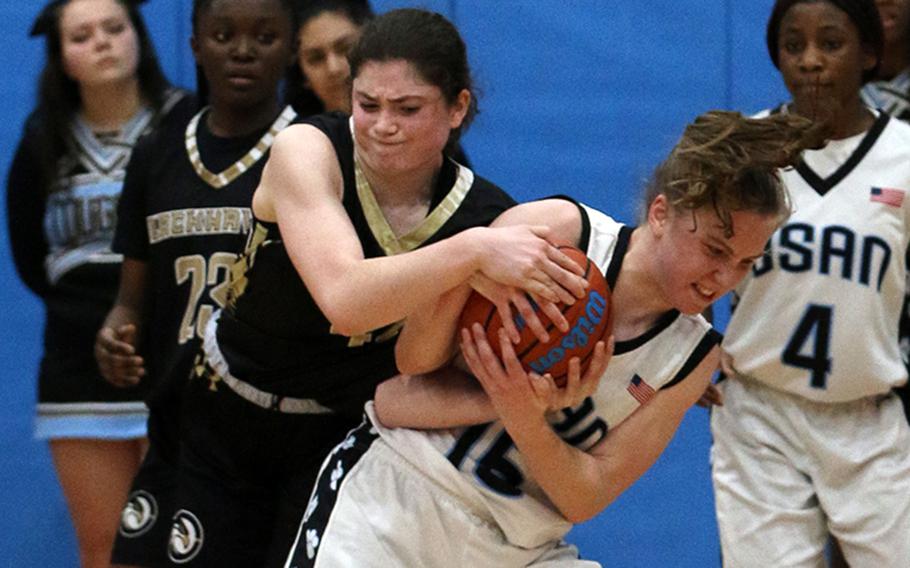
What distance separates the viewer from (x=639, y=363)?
319cm

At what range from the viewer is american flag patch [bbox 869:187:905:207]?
167 inches

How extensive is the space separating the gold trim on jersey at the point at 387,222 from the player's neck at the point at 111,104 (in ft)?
5.75

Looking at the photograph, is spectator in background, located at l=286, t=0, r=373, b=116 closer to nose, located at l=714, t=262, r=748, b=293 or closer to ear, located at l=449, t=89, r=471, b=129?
ear, located at l=449, t=89, r=471, b=129

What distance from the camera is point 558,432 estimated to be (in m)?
3.22

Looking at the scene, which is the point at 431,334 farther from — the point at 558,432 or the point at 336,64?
the point at 336,64

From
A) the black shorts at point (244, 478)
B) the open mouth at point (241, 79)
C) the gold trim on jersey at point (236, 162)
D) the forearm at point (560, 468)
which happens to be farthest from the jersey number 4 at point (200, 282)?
the forearm at point (560, 468)

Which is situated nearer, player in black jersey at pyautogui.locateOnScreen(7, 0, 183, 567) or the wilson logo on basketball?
the wilson logo on basketball

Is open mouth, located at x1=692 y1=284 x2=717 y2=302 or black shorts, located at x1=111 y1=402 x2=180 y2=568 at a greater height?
open mouth, located at x1=692 y1=284 x2=717 y2=302

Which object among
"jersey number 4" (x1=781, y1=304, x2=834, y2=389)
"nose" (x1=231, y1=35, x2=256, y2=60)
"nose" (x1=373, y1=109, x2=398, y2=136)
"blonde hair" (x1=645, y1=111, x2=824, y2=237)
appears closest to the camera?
"blonde hair" (x1=645, y1=111, x2=824, y2=237)

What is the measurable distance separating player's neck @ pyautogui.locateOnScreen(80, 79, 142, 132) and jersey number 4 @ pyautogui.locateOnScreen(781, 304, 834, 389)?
75.2 inches

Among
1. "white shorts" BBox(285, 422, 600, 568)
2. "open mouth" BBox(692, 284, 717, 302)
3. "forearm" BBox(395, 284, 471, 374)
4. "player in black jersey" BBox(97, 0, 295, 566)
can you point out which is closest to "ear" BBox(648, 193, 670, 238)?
"open mouth" BBox(692, 284, 717, 302)

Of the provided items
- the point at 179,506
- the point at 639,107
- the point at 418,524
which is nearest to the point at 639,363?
the point at 418,524

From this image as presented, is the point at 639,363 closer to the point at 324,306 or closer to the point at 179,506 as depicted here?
the point at 324,306

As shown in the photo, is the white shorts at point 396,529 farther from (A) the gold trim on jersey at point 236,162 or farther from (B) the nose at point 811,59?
(B) the nose at point 811,59
